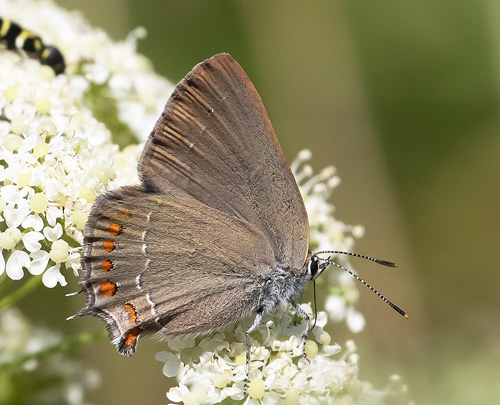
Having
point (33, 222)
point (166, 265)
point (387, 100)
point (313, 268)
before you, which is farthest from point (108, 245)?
point (387, 100)

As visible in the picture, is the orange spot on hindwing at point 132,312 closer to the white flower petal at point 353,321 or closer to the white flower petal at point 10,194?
the white flower petal at point 10,194

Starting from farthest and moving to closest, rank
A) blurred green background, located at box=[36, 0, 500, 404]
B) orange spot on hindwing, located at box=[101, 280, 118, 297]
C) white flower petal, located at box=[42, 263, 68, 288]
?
blurred green background, located at box=[36, 0, 500, 404] < white flower petal, located at box=[42, 263, 68, 288] < orange spot on hindwing, located at box=[101, 280, 118, 297]

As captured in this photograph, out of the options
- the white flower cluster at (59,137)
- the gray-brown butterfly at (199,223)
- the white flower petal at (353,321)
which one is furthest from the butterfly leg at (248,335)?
the white flower petal at (353,321)

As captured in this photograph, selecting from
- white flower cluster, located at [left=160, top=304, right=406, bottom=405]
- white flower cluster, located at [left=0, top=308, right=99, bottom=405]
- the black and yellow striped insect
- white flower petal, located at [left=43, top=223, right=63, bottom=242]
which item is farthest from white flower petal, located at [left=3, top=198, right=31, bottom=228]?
the black and yellow striped insect

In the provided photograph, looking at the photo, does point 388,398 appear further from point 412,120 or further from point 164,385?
point 412,120

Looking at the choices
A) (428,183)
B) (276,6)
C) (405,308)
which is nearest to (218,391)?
(405,308)

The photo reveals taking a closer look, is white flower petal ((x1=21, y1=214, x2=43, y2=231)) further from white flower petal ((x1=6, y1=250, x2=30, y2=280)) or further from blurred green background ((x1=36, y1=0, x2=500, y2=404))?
blurred green background ((x1=36, y1=0, x2=500, y2=404))

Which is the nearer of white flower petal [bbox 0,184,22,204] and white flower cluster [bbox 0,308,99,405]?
white flower petal [bbox 0,184,22,204]

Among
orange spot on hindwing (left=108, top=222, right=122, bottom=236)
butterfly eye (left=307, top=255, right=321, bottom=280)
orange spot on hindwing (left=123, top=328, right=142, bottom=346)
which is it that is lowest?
orange spot on hindwing (left=123, top=328, right=142, bottom=346)
